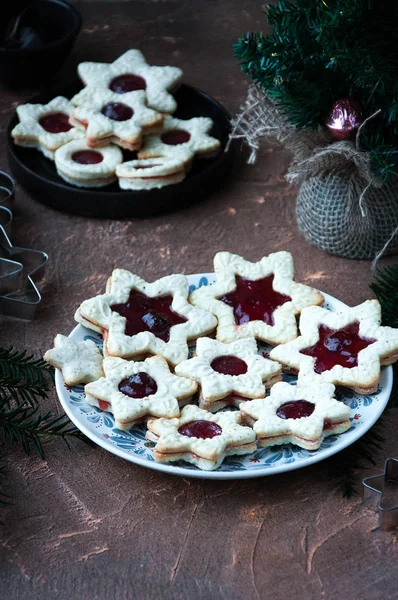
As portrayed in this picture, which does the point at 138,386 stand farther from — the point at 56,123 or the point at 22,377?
the point at 56,123

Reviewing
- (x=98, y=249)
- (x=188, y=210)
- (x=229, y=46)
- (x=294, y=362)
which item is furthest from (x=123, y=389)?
(x=229, y=46)

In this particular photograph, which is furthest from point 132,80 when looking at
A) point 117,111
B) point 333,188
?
point 333,188

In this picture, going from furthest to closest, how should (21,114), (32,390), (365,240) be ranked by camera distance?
(21,114) → (365,240) → (32,390)

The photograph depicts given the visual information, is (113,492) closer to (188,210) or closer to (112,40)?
(188,210)

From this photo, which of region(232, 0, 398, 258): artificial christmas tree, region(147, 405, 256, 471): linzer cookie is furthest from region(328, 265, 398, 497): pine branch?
region(232, 0, 398, 258): artificial christmas tree

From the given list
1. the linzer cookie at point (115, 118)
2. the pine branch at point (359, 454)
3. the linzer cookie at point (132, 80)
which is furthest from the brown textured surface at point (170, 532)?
the linzer cookie at point (132, 80)

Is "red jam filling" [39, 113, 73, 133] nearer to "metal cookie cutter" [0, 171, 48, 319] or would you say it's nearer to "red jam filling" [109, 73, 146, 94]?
"red jam filling" [109, 73, 146, 94]
